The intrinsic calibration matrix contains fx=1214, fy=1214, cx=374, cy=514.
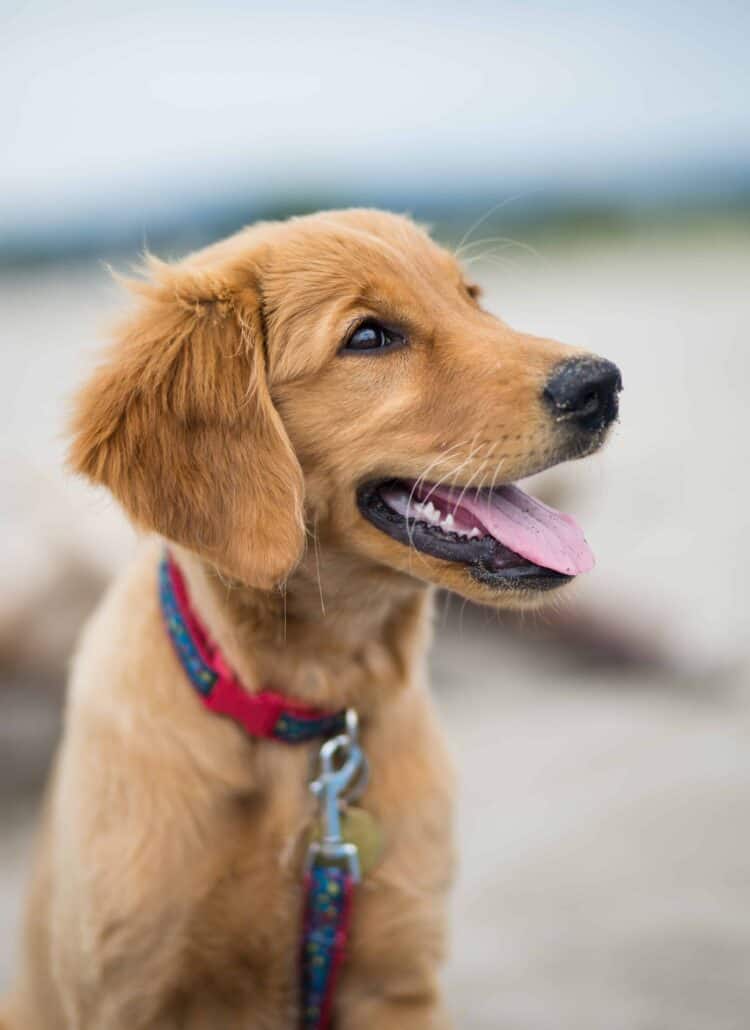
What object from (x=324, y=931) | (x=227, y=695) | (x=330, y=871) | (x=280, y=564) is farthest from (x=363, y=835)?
(x=280, y=564)

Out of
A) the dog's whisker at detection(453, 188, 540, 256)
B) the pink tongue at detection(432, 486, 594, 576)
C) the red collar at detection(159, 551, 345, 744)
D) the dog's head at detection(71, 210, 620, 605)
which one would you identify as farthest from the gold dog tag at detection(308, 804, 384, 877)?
the dog's whisker at detection(453, 188, 540, 256)

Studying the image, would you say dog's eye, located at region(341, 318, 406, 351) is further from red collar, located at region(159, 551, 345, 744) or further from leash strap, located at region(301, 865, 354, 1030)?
leash strap, located at region(301, 865, 354, 1030)

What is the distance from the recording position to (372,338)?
2570 millimetres

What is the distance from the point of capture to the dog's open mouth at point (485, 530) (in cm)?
246

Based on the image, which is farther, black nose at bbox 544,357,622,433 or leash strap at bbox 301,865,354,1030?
leash strap at bbox 301,865,354,1030

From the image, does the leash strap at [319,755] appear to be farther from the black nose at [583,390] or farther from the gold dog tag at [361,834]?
the black nose at [583,390]

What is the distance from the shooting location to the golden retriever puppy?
246cm

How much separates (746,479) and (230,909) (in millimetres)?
4799

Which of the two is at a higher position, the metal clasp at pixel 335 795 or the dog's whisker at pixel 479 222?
the dog's whisker at pixel 479 222

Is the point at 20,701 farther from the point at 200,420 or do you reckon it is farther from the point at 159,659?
the point at 200,420

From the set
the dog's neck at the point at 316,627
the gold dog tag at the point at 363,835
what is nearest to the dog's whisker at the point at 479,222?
the dog's neck at the point at 316,627

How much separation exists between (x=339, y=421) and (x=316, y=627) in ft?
1.49

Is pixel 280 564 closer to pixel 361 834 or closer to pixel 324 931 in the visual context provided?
pixel 361 834

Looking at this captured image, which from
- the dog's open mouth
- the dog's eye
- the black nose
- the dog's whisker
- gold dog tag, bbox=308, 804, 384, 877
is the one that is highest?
the dog's whisker
